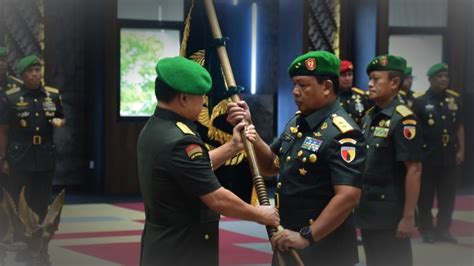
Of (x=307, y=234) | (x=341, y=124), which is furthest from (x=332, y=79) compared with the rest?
(x=307, y=234)

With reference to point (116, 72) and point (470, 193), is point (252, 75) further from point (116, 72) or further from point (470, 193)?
point (470, 193)

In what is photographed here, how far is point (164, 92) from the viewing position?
158 inches

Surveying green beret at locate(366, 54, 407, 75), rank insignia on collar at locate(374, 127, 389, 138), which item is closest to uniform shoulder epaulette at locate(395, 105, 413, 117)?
rank insignia on collar at locate(374, 127, 389, 138)

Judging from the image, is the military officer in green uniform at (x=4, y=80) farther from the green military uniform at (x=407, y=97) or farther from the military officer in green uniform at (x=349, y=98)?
the green military uniform at (x=407, y=97)

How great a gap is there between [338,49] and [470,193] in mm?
3115

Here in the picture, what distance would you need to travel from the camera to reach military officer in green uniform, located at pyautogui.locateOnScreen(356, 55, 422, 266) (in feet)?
18.7

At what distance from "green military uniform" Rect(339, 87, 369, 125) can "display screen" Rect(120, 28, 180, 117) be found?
4.12m

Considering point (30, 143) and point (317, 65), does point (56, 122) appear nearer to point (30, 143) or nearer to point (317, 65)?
point (30, 143)

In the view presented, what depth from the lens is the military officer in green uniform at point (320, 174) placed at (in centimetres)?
422

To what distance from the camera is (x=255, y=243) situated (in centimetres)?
938

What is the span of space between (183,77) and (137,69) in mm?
9395

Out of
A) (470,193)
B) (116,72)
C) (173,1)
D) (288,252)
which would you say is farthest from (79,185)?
(288,252)

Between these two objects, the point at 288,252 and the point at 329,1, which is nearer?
the point at 288,252

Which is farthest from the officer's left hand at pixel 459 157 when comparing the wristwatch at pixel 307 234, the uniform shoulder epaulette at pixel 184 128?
the uniform shoulder epaulette at pixel 184 128
